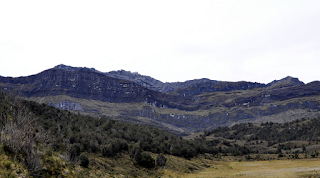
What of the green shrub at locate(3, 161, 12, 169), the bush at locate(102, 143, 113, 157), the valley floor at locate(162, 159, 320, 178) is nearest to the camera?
the green shrub at locate(3, 161, 12, 169)

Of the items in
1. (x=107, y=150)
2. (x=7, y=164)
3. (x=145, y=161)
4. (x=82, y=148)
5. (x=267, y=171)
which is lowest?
(x=267, y=171)

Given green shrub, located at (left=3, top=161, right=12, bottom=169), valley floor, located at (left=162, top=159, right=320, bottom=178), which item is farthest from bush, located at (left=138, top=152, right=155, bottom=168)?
green shrub, located at (left=3, top=161, right=12, bottom=169)

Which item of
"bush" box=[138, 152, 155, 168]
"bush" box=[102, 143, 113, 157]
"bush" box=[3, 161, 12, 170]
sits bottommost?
"bush" box=[138, 152, 155, 168]

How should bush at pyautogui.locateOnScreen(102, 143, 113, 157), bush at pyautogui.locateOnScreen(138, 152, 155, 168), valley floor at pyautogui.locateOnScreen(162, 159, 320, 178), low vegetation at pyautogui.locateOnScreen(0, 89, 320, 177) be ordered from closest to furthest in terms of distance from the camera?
low vegetation at pyautogui.locateOnScreen(0, 89, 320, 177)
valley floor at pyautogui.locateOnScreen(162, 159, 320, 178)
bush at pyautogui.locateOnScreen(102, 143, 113, 157)
bush at pyautogui.locateOnScreen(138, 152, 155, 168)

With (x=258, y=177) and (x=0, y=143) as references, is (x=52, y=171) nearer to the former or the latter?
(x=0, y=143)

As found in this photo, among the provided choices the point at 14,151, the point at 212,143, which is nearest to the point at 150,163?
the point at 14,151

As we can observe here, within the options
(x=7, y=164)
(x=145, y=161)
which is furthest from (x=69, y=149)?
(x=145, y=161)

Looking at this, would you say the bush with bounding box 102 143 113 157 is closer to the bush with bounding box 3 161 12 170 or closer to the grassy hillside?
the grassy hillside

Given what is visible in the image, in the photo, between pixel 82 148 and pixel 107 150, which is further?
pixel 107 150

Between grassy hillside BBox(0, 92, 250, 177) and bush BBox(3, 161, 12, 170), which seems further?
grassy hillside BBox(0, 92, 250, 177)

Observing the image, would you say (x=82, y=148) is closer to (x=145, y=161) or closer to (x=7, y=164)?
(x=145, y=161)

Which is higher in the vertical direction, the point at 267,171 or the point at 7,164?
the point at 7,164

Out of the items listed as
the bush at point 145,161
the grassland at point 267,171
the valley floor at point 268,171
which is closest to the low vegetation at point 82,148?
the bush at point 145,161

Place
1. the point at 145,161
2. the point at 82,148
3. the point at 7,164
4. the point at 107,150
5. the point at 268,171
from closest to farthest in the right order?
the point at 7,164
the point at 82,148
the point at 107,150
the point at 145,161
the point at 268,171
